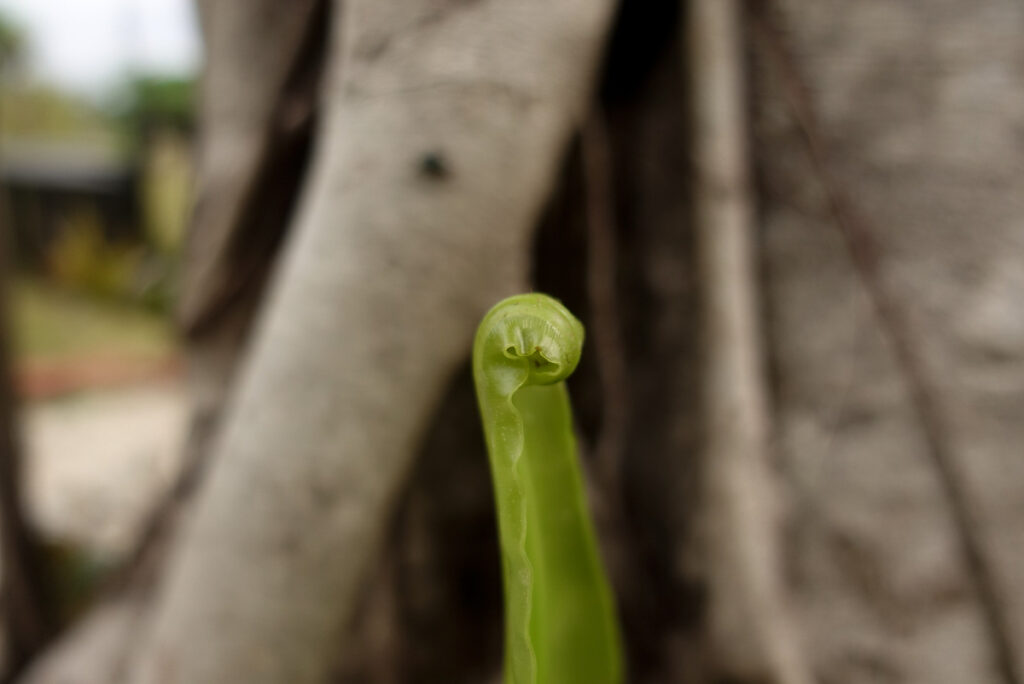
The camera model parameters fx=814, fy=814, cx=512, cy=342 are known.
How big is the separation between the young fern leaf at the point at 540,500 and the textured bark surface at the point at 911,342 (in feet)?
0.77

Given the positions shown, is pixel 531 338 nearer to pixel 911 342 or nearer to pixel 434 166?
pixel 434 166

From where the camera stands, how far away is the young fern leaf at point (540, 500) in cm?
23

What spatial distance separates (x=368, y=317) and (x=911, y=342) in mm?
324

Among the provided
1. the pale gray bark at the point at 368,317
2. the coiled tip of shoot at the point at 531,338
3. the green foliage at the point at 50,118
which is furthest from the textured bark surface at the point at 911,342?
the green foliage at the point at 50,118

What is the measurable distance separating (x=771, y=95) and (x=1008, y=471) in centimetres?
27

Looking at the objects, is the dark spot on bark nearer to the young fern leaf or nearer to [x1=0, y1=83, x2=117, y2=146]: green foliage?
the young fern leaf

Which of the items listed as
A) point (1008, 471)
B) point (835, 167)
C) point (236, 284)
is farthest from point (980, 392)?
point (236, 284)

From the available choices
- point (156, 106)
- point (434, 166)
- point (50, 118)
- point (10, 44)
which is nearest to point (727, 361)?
point (434, 166)

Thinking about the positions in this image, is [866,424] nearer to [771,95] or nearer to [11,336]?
[771,95]

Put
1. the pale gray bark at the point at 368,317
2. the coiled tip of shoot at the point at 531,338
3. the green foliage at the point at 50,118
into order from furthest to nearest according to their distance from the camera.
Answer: the green foliage at the point at 50,118, the pale gray bark at the point at 368,317, the coiled tip of shoot at the point at 531,338

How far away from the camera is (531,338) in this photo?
23 centimetres

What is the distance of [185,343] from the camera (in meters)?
0.72

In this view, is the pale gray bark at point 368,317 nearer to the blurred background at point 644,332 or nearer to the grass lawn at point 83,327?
the blurred background at point 644,332

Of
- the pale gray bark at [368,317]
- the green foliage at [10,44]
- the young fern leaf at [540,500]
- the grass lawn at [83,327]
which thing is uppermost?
the green foliage at [10,44]
